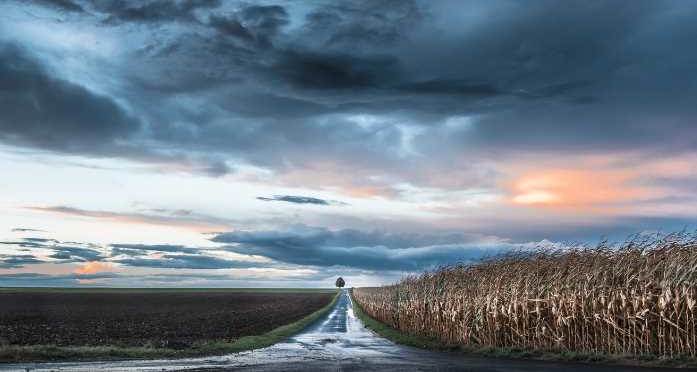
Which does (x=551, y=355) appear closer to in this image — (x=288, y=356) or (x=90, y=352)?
(x=288, y=356)

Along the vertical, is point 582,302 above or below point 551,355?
above

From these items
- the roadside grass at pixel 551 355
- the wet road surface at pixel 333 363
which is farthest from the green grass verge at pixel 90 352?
the roadside grass at pixel 551 355

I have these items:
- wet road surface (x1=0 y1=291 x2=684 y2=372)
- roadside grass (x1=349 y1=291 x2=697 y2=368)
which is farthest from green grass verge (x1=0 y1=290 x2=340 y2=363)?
roadside grass (x1=349 y1=291 x2=697 y2=368)

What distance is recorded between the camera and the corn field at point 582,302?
24.8 metres

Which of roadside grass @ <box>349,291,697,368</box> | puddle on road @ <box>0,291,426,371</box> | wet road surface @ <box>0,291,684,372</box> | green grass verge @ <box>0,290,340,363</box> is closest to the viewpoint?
roadside grass @ <box>349,291,697,368</box>

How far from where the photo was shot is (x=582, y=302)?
91.1 feet

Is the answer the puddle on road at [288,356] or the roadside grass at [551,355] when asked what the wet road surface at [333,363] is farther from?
the roadside grass at [551,355]

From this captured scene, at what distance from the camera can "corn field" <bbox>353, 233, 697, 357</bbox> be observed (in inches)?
976

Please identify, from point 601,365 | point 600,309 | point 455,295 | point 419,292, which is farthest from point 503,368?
point 419,292

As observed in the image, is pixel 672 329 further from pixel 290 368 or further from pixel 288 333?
pixel 288 333

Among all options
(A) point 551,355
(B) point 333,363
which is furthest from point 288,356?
(A) point 551,355

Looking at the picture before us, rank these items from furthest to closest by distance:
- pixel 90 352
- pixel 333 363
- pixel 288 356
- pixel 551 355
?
pixel 288 356 < pixel 90 352 < pixel 551 355 < pixel 333 363

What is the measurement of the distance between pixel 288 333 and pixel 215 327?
36.3ft

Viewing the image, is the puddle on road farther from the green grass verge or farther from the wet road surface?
the green grass verge
